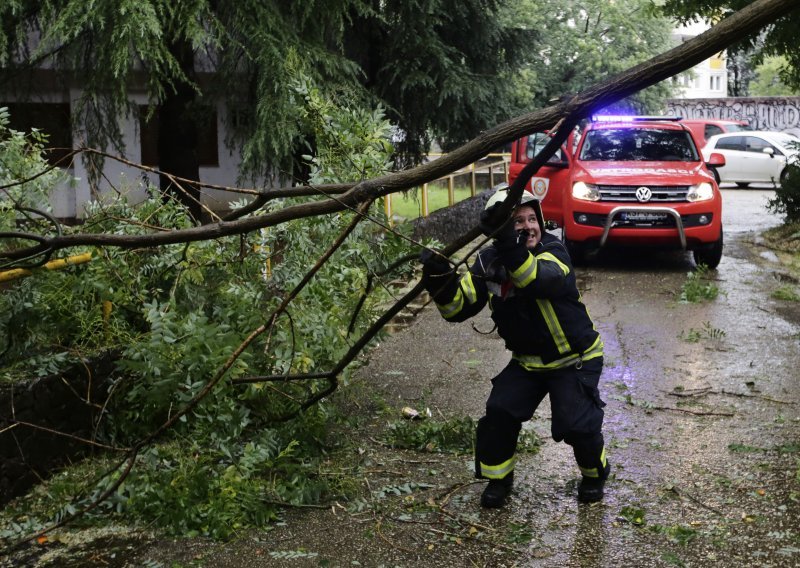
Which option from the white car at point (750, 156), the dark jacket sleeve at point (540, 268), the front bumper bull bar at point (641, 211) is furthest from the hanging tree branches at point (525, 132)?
the white car at point (750, 156)

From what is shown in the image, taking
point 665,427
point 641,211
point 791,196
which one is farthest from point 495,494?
point 791,196

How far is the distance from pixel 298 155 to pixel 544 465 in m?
7.65

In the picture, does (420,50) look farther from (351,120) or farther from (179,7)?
(351,120)

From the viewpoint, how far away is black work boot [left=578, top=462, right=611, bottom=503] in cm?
552

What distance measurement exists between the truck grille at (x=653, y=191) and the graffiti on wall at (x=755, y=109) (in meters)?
31.9

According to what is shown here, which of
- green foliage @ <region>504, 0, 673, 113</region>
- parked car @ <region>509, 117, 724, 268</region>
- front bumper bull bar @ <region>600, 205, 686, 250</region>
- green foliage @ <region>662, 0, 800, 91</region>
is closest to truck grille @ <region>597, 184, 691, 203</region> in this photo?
parked car @ <region>509, 117, 724, 268</region>

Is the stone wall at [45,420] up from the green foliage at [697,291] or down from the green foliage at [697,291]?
up

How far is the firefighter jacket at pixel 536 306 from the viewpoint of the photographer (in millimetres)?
5281

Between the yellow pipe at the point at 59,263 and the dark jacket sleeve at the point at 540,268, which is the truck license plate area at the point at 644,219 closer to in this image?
the dark jacket sleeve at the point at 540,268

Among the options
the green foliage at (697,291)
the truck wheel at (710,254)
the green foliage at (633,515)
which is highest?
the truck wheel at (710,254)

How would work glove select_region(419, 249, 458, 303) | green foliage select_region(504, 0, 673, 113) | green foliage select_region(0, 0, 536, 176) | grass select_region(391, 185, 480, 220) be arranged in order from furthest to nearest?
green foliage select_region(504, 0, 673, 113) → grass select_region(391, 185, 480, 220) → green foliage select_region(0, 0, 536, 176) → work glove select_region(419, 249, 458, 303)

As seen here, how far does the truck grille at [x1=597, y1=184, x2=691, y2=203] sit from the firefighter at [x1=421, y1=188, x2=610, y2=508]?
8160mm

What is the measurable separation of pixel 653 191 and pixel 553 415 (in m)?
8.47

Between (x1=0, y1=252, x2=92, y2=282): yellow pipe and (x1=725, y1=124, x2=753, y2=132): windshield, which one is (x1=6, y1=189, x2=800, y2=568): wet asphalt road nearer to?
(x1=0, y1=252, x2=92, y2=282): yellow pipe
